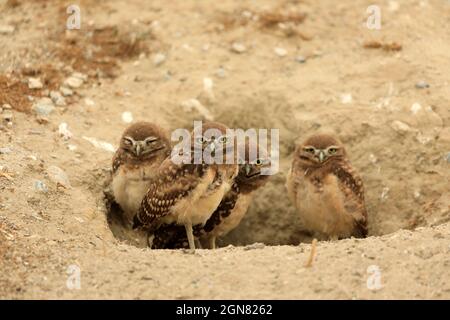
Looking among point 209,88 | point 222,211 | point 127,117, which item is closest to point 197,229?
point 222,211

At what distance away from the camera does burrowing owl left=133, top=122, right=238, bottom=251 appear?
7.02m

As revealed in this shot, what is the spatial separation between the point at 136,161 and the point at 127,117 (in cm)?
115

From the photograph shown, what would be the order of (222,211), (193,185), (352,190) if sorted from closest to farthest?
(193,185) → (352,190) → (222,211)

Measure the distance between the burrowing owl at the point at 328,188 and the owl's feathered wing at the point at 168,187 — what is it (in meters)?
1.28

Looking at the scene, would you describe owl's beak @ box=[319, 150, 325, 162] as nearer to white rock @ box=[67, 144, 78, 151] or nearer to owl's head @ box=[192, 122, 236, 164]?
owl's head @ box=[192, 122, 236, 164]

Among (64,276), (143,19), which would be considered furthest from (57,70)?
(64,276)

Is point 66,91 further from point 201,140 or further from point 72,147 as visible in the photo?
point 201,140

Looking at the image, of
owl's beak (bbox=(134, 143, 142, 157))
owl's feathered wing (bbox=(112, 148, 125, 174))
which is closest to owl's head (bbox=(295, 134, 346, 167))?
owl's beak (bbox=(134, 143, 142, 157))

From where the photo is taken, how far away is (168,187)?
705 cm

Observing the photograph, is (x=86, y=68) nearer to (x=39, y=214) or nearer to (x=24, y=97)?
(x=24, y=97)

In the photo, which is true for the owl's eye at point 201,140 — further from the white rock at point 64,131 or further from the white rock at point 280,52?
the white rock at point 280,52

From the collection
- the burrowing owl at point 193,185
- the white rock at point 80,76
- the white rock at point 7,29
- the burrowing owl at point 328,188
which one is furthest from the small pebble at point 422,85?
the white rock at point 7,29

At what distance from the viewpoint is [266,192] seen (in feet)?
29.4

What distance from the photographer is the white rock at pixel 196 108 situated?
8.74 meters
